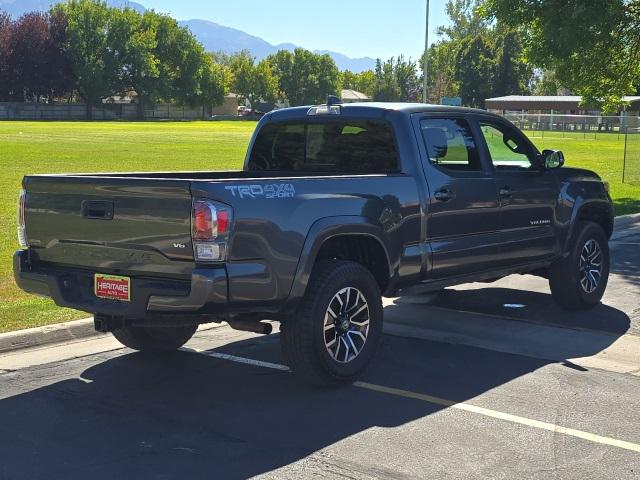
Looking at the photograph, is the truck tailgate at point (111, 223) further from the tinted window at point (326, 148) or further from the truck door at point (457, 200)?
the truck door at point (457, 200)

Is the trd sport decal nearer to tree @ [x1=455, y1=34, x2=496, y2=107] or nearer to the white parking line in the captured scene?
the white parking line

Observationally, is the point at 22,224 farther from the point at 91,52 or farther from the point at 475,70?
the point at 91,52

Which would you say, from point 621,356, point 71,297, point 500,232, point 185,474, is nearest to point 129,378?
point 71,297

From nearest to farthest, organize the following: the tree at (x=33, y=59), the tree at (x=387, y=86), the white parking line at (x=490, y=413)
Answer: the white parking line at (x=490, y=413), the tree at (x=33, y=59), the tree at (x=387, y=86)

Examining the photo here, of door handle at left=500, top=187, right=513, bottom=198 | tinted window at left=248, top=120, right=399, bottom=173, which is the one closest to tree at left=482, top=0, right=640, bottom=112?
door handle at left=500, top=187, right=513, bottom=198

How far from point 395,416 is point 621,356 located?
2.45 metres

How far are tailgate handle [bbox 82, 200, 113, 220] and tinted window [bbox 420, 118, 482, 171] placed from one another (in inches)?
102

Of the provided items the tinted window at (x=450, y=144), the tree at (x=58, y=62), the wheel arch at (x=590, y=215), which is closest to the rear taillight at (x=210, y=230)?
the tinted window at (x=450, y=144)

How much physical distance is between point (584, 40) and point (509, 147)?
10382 millimetres

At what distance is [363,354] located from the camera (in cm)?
610

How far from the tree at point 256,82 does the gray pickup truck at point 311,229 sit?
Result: 113007 millimetres

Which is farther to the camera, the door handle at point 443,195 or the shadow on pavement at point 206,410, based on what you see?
the door handle at point 443,195

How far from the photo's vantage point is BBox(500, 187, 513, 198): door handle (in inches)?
289

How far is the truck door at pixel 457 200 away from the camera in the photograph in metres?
6.69
